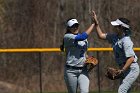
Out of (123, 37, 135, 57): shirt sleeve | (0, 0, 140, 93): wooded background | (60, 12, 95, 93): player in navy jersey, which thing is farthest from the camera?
(0, 0, 140, 93): wooded background

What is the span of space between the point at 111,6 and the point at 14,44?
3.64 metres

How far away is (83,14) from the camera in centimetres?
2066

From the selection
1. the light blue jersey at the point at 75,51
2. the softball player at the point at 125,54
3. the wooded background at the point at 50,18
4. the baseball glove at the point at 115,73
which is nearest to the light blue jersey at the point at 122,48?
the softball player at the point at 125,54

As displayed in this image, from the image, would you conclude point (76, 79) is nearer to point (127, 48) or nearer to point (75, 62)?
point (75, 62)

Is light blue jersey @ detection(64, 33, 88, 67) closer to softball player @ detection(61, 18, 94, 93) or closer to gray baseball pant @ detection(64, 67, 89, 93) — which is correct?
softball player @ detection(61, 18, 94, 93)

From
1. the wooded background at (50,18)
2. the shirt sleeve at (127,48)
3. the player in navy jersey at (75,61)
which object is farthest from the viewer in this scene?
the wooded background at (50,18)

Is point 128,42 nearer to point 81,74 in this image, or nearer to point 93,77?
point 81,74

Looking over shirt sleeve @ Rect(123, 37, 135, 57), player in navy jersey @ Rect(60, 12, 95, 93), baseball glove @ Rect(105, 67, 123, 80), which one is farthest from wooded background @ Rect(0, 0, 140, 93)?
shirt sleeve @ Rect(123, 37, 135, 57)

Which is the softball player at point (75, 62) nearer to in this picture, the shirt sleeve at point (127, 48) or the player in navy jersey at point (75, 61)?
the player in navy jersey at point (75, 61)

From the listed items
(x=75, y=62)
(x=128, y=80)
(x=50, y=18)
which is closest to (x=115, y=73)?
(x=128, y=80)

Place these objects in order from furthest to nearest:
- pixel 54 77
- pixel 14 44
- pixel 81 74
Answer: pixel 14 44
pixel 54 77
pixel 81 74

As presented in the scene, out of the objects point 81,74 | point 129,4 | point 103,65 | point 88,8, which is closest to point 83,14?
point 88,8

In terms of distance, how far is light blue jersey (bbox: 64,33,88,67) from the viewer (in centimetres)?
1034

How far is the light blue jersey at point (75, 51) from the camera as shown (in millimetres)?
10336
